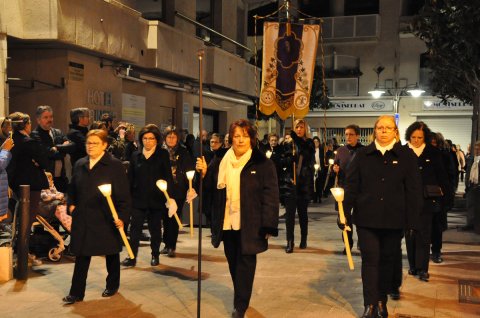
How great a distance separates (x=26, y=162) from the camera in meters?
7.67

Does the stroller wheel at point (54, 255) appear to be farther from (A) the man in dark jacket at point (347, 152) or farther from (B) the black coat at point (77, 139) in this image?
(A) the man in dark jacket at point (347, 152)

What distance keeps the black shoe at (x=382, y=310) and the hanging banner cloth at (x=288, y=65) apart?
5.66 metres

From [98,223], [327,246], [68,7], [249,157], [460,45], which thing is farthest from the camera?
[460,45]

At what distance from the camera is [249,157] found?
5598 millimetres

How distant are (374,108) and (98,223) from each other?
3027 centimetres

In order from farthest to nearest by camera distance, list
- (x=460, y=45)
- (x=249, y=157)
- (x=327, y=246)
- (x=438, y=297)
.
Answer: (x=460, y=45) < (x=327, y=246) < (x=438, y=297) < (x=249, y=157)

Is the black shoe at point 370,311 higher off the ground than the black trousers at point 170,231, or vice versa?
the black trousers at point 170,231

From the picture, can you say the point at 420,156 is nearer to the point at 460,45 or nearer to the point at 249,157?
the point at 249,157

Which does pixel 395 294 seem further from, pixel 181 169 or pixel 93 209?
pixel 181 169

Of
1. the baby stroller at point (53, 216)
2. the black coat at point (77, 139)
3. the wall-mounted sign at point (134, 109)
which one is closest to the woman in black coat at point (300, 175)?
the black coat at point (77, 139)

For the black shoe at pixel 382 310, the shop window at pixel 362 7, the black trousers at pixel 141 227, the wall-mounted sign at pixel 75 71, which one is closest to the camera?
the black shoe at pixel 382 310

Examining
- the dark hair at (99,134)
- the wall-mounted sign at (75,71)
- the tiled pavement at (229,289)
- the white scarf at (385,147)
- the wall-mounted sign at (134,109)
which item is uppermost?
the wall-mounted sign at (75,71)

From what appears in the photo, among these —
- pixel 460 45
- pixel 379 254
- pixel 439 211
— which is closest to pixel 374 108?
pixel 460 45

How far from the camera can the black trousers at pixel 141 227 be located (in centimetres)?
780
